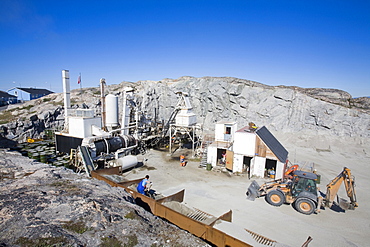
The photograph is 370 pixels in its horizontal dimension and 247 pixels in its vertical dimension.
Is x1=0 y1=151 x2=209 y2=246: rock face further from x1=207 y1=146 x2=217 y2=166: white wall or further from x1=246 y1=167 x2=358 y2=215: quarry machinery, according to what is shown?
x1=207 y1=146 x2=217 y2=166: white wall

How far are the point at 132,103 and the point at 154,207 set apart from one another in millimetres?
20529

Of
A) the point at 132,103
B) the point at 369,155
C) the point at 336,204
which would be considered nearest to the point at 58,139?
the point at 132,103

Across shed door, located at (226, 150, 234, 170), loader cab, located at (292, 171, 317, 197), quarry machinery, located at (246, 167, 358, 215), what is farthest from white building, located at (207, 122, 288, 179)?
loader cab, located at (292, 171, 317, 197)

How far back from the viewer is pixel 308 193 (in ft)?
42.0

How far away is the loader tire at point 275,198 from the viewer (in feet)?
44.1

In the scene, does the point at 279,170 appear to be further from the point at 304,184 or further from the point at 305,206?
the point at 305,206

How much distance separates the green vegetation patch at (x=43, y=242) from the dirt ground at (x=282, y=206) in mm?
9417

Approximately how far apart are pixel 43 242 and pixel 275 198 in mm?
12995

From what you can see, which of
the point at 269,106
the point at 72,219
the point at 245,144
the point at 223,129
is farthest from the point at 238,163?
the point at 269,106

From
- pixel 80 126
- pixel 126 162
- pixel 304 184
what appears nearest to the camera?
pixel 304 184

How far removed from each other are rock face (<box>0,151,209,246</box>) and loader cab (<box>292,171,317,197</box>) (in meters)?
10.3

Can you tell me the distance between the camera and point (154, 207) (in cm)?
966

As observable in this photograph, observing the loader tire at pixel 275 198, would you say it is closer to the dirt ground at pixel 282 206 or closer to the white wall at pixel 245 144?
the dirt ground at pixel 282 206

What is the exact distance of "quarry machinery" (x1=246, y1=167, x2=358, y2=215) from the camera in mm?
12656
